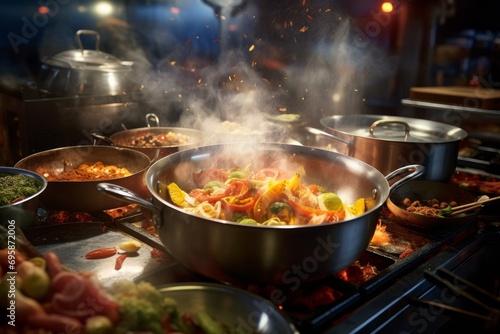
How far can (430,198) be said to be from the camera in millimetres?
2826

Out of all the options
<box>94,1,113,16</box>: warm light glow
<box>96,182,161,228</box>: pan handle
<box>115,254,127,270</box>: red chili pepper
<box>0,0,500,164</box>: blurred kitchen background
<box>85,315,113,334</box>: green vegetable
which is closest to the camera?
<box>85,315,113,334</box>: green vegetable

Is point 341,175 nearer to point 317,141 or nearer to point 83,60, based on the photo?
point 317,141

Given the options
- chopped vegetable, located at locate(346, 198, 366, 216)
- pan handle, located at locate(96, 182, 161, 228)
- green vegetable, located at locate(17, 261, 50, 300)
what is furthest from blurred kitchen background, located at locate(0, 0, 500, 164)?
green vegetable, located at locate(17, 261, 50, 300)

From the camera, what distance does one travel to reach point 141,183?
2.48 metres

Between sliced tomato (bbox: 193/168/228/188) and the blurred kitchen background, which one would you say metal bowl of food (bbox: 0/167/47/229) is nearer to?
sliced tomato (bbox: 193/168/228/188)

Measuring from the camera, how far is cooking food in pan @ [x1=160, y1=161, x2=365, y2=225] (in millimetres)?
1949

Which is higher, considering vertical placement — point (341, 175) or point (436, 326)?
point (341, 175)

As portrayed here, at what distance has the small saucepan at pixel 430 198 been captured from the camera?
94.2 inches

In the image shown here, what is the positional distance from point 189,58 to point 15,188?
16.6 ft

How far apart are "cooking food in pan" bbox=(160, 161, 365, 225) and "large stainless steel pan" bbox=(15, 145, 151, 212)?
0.39 metres

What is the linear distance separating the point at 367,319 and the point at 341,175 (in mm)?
991

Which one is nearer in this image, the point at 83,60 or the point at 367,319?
the point at 367,319

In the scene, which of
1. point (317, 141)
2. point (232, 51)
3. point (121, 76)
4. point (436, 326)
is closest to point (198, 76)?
point (232, 51)

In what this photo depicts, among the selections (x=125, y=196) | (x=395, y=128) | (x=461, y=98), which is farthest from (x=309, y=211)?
(x=461, y=98)
